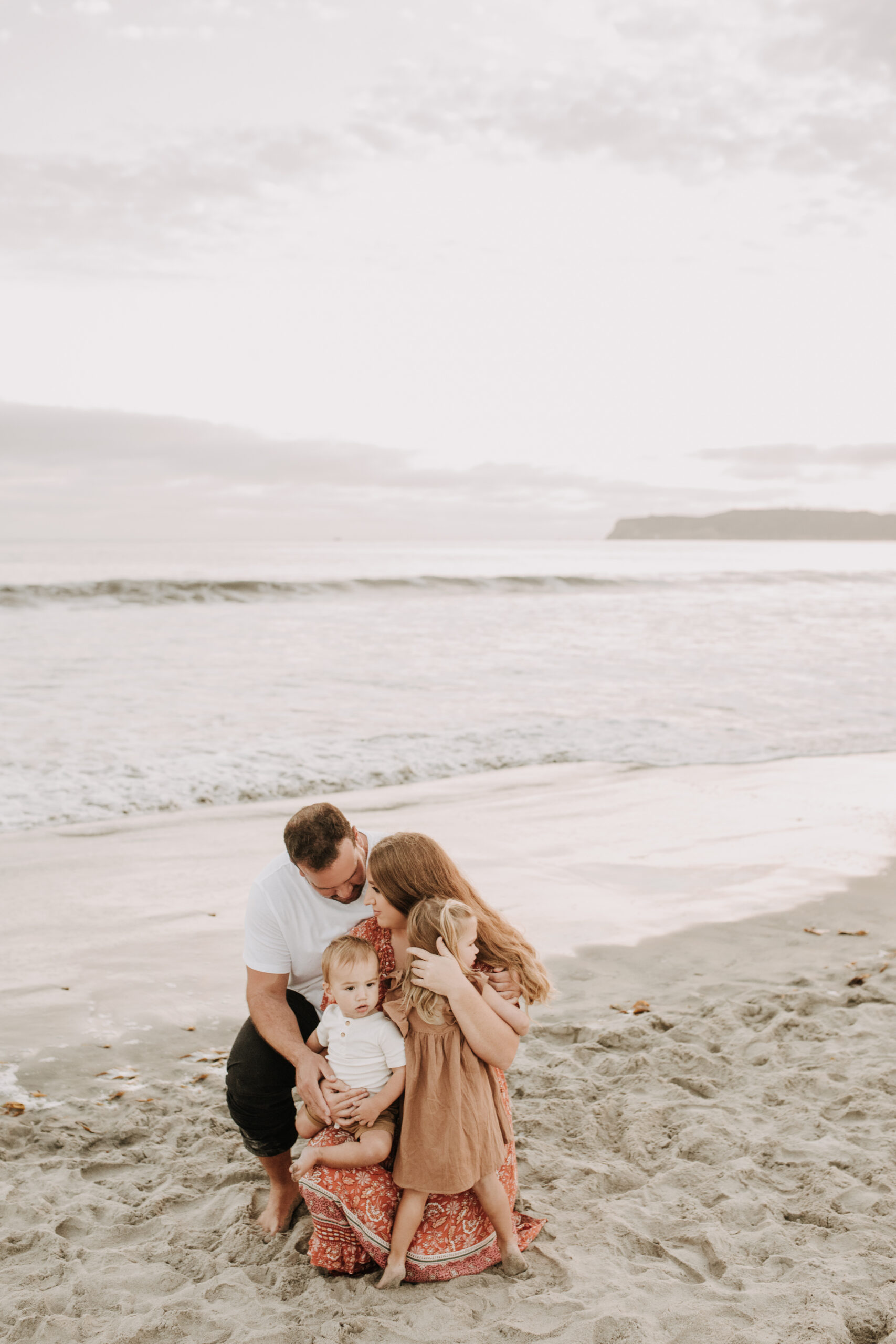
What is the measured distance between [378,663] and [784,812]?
35.0 ft

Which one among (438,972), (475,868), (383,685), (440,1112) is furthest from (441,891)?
(383,685)

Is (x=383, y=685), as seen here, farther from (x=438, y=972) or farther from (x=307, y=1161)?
(x=438, y=972)

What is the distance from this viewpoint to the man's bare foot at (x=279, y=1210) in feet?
10.6

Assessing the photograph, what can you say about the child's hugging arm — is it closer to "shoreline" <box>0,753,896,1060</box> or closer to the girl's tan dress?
the girl's tan dress

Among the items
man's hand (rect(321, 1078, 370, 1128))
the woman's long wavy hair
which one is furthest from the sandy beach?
the woman's long wavy hair

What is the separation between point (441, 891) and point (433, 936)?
0.14 m

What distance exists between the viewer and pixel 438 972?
279cm

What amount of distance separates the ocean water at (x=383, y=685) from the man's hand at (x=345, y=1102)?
6.11 m

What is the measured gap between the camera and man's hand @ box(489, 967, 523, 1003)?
2.96 meters

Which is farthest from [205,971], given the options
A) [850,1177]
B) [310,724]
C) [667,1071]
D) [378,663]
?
[378,663]

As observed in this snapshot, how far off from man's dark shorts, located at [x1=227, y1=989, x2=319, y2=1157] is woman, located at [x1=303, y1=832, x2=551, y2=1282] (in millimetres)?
343

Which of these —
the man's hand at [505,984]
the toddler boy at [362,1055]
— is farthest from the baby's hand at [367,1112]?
the man's hand at [505,984]

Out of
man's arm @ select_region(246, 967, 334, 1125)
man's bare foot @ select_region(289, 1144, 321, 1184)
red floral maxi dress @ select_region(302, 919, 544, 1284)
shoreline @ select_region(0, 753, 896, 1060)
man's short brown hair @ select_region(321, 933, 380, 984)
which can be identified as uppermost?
man's short brown hair @ select_region(321, 933, 380, 984)

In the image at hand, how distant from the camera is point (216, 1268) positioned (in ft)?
9.94
